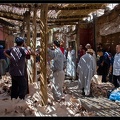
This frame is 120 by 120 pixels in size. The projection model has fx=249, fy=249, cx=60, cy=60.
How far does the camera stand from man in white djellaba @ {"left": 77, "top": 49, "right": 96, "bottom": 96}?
26.1 ft

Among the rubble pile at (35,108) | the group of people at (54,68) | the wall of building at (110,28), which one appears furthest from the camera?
the wall of building at (110,28)

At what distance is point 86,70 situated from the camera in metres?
8.08

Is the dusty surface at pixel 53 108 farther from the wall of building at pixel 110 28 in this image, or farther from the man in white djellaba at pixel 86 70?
the wall of building at pixel 110 28

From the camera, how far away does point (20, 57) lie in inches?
228

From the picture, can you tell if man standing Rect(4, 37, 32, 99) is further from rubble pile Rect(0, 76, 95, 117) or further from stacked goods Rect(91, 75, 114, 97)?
stacked goods Rect(91, 75, 114, 97)

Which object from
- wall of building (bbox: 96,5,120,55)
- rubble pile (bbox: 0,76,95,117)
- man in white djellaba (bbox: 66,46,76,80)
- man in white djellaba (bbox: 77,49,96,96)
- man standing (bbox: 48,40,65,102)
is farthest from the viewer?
man in white djellaba (bbox: 66,46,76,80)

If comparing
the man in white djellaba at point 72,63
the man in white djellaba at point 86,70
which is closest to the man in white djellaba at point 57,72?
the man in white djellaba at point 86,70

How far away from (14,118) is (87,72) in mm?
3922

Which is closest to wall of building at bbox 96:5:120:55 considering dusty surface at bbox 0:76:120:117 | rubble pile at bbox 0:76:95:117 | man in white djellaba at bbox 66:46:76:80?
man in white djellaba at bbox 66:46:76:80

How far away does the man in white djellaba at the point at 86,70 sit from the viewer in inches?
313

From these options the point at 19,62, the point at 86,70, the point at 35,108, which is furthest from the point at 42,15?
the point at 86,70

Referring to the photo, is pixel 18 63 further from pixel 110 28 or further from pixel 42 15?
pixel 110 28

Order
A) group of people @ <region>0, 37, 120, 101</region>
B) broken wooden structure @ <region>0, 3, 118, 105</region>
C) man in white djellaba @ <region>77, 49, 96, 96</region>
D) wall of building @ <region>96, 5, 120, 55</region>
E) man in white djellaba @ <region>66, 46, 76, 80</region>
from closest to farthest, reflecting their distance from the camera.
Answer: broken wooden structure @ <region>0, 3, 118, 105</region>, group of people @ <region>0, 37, 120, 101</region>, man in white djellaba @ <region>77, 49, 96, 96</region>, wall of building @ <region>96, 5, 120, 55</region>, man in white djellaba @ <region>66, 46, 76, 80</region>

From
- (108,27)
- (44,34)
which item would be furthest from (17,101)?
(108,27)
